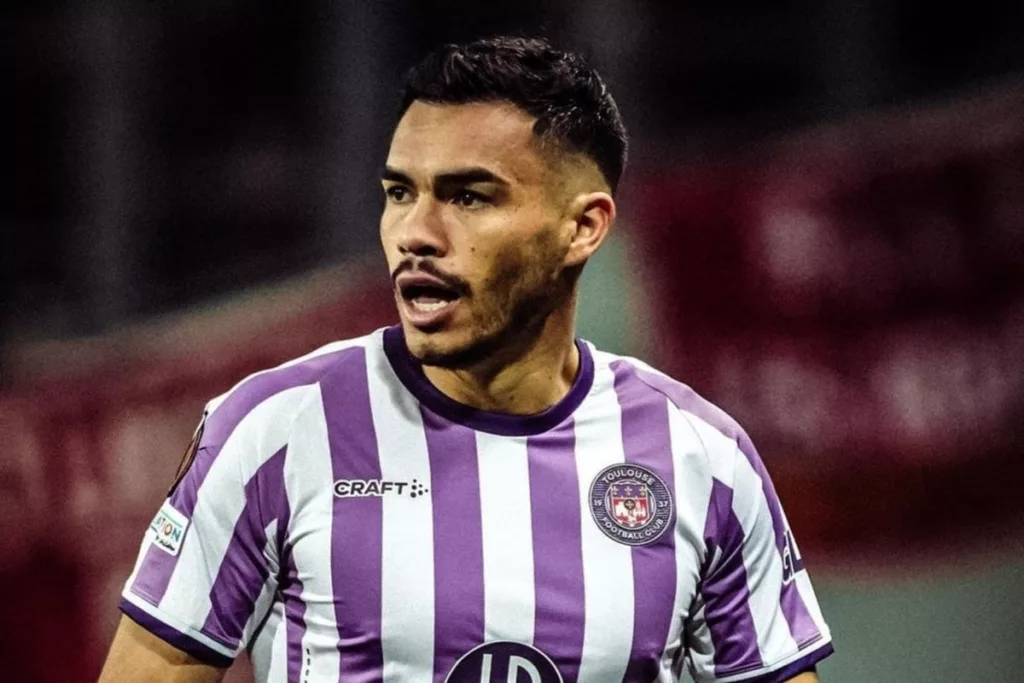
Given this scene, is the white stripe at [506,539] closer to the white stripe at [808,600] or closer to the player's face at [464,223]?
the player's face at [464,223]

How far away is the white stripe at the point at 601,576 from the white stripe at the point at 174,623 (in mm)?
369

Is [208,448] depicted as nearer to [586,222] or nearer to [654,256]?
[586,222]

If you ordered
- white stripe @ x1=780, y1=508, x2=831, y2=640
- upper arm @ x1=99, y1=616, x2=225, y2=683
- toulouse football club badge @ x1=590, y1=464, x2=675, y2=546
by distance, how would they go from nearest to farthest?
1. upper arm @ x1=99, y1=616, x2=225, y2=683
2. toulouse football club badge @ x1=590, y1=464, x2=675, y2=546
3. white stripe @ x1=780, y1=508, x2=831, y2=640

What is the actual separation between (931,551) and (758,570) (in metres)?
0.68

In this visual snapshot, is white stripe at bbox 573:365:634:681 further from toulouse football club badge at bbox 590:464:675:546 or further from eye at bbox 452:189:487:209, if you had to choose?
eye at bbox 452:189:487:209

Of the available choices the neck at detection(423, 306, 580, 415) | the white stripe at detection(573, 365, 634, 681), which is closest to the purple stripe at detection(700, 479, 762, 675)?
the white stripe at detection(573, 365, 634, 681)

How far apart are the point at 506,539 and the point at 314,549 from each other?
199 mm

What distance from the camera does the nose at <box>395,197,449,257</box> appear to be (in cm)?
133

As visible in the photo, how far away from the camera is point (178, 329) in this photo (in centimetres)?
206

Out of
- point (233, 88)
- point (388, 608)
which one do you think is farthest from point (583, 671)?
point (233, 88)

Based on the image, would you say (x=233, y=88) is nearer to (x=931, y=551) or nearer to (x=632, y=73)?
(x=632, y=73)

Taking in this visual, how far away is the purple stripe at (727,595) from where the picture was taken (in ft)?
4.79

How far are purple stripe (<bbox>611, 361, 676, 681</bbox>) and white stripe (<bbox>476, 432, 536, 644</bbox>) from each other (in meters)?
0.12

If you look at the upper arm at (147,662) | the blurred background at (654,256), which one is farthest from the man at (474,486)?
the blurred background at (654,256)
